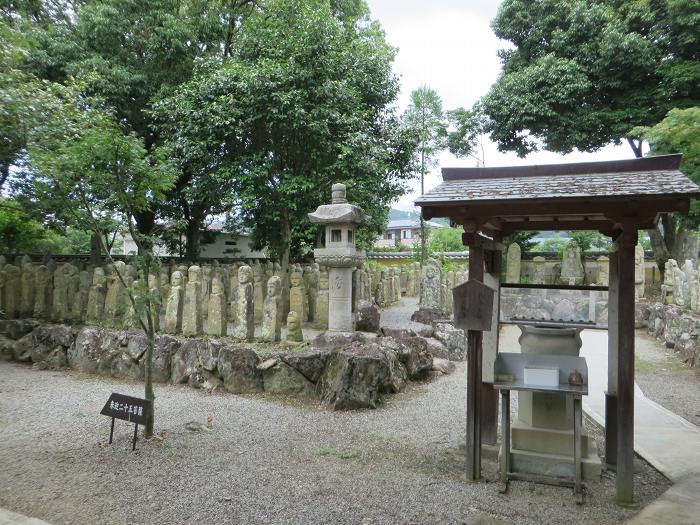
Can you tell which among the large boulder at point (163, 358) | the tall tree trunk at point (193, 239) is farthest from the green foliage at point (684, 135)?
the tall tree trunk at point (193, 239)

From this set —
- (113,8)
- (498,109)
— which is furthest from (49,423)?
(498,109)

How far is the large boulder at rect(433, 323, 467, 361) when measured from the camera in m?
10.0

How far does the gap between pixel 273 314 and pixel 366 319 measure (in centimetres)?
222

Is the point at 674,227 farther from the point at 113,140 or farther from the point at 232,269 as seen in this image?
the point at 113,140

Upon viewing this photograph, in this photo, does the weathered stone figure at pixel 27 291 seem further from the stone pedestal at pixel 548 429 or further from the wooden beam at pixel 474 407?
the stone pedestal at pixel 548 429

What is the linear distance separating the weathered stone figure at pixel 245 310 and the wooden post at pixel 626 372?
5716 millimetres

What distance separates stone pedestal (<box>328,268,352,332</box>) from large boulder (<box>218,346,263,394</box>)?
175 centimetres

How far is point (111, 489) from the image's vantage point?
14.0 feet

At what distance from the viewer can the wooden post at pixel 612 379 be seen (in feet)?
15.4

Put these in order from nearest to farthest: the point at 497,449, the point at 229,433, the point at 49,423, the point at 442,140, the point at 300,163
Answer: the point at 497,449
the point at 229,433
the point at 49,423
the point at 300,163
the point at 442,140

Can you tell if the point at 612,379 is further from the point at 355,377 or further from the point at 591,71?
the point at 591,71

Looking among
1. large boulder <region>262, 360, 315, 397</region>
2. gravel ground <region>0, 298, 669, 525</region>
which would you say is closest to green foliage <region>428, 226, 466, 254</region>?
large boulder <region>262, 360, 315, 397</region>

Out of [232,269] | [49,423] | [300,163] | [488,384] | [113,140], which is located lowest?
[49,423]

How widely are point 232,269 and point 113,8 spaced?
8276 millimetres
